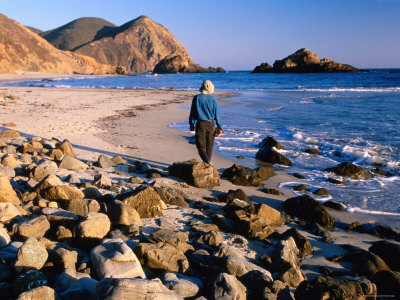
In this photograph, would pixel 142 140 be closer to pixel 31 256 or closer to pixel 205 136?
pixel 205 136

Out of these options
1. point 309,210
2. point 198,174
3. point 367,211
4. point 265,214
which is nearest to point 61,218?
point 265,214

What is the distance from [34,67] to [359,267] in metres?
79.2

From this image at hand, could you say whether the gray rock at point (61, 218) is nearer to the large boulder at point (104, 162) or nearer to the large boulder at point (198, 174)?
the large boulder at point (198, 174)

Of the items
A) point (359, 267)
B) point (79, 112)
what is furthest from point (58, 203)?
point (79, 112)

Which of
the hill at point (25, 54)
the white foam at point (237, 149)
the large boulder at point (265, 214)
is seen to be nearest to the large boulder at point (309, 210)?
the large boulder at point (265, 214)

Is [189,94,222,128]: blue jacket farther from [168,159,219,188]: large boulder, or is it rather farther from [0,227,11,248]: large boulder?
[0,227,11,248]: large boulder

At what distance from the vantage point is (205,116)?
571 cm

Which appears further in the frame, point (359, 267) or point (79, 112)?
point (79, 112)

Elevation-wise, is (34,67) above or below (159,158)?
above

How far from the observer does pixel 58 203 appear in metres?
3.50

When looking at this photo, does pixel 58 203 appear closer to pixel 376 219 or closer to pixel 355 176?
pixel 376 219

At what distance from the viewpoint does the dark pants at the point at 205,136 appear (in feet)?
18.9

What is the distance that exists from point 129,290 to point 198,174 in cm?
352

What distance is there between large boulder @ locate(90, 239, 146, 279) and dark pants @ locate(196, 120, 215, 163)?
368 centimetres
